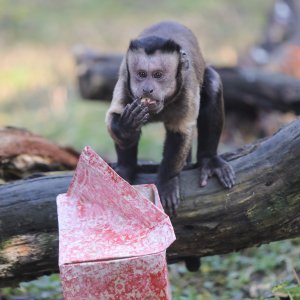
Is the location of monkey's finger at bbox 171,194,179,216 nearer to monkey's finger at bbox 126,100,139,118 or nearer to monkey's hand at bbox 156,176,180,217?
monkey's hand at bbox 156,176,180,217

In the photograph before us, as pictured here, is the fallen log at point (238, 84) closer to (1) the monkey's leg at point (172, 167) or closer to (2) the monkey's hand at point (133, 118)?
(1) the monkey's leg at point (172, 167)

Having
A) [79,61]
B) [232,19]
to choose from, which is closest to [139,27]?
[232,19]

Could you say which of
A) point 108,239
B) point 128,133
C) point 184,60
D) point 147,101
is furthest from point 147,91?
point 108,239

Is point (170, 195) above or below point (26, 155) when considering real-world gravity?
below

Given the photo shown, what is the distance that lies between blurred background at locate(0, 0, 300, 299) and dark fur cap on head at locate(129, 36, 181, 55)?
1806 millimetres

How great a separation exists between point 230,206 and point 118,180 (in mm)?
938

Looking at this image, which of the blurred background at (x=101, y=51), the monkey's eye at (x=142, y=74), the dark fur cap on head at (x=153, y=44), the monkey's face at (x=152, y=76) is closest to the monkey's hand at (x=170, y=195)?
the monkey's face at (x=152, y=76)

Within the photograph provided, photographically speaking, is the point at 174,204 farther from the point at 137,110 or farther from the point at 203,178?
the point at 137,110

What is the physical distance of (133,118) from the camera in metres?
3.82

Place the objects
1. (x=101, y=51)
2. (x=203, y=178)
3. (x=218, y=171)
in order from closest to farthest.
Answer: (x=218, y=171)
(x=203, y=178)
(x=101, y=51)

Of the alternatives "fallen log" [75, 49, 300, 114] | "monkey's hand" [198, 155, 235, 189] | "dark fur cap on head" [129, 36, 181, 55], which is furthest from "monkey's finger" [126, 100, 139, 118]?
"fallen log" [75, 49, 300, 114]

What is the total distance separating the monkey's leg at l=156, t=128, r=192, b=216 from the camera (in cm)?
399

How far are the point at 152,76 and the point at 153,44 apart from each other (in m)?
0.20

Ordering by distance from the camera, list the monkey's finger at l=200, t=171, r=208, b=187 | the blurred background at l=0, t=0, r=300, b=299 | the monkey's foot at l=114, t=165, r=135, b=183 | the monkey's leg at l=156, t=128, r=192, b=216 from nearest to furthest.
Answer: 1. the monkey's leg at l=156, t=128, r=192, b=216
2. the monkey's finger at l=200, t=171, r=208, b=187
3. the monkey's foot at l=114, t=165, r=135, b=183
4. the blurred background at l=0, t=0, r=300, b=299
